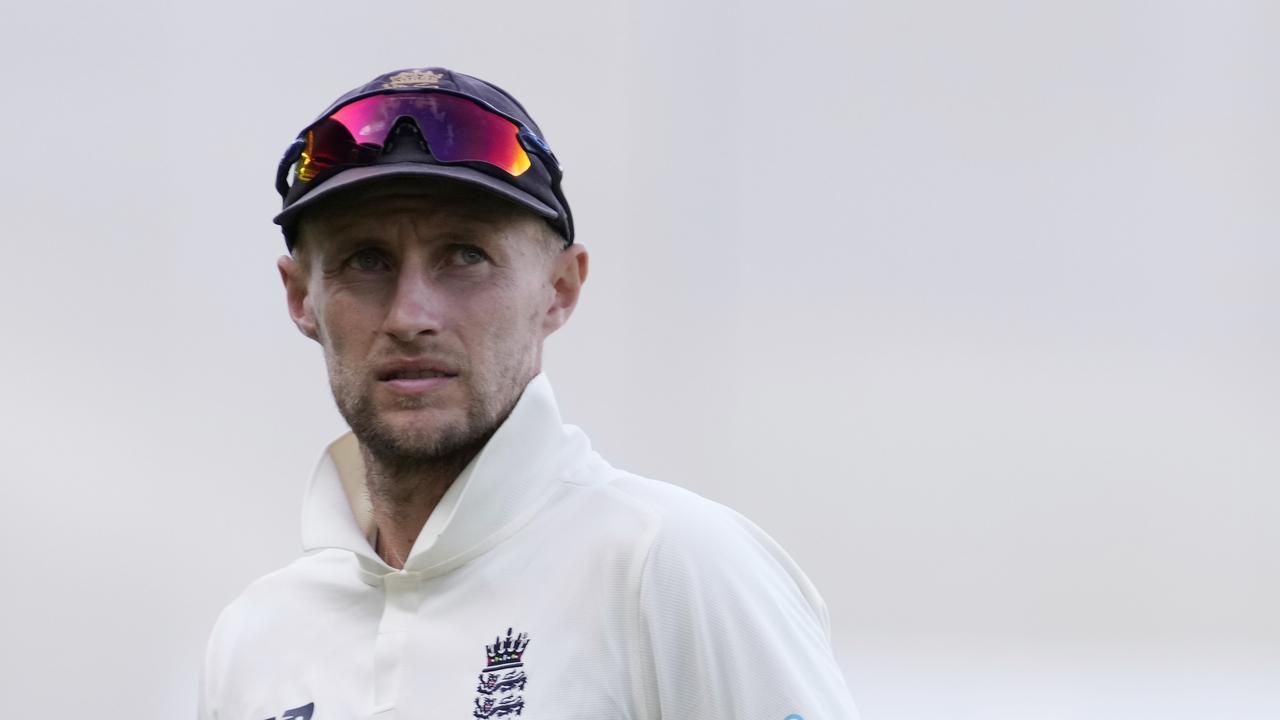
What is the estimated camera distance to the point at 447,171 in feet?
6.84

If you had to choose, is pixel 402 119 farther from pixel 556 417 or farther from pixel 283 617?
pixel 283 617

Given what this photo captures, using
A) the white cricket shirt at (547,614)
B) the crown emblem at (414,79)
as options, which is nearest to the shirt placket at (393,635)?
the white cricket shirt at (547,614)

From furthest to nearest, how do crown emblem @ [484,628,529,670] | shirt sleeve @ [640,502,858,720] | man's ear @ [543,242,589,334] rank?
man's ear @ [543,242,589,334]
crown emblem @ [484,628,529,670]
shirt sleeve @ [640,502,858,720]

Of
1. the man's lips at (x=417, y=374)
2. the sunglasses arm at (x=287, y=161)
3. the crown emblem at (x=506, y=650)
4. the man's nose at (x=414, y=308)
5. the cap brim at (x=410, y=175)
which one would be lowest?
the crown emblem at (x=506, y=650)

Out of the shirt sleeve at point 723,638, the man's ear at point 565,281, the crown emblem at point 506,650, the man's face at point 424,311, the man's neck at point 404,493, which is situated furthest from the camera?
the man's ear at point 565,281

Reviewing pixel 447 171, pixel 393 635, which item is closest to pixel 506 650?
pixel 393 635

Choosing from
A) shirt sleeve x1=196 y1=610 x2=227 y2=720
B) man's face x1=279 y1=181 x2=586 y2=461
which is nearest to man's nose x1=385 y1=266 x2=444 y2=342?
man's face x1=279 y1=181 x2=586 y2=461

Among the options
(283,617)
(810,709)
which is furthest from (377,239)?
(810,709)

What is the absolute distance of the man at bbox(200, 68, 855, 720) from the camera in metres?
1.96

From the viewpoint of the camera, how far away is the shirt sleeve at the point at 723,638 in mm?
1904

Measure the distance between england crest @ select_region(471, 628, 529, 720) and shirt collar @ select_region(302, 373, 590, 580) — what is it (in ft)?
→ 0.61

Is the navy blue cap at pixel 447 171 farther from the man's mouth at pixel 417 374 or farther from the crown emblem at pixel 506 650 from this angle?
the crown emblem at pixel 506 650

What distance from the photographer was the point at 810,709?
192 cm

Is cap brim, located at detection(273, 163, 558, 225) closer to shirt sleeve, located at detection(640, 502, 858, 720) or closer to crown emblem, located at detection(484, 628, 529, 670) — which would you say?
shirt sleeve, located at detection(640, 502, 858, 720)
